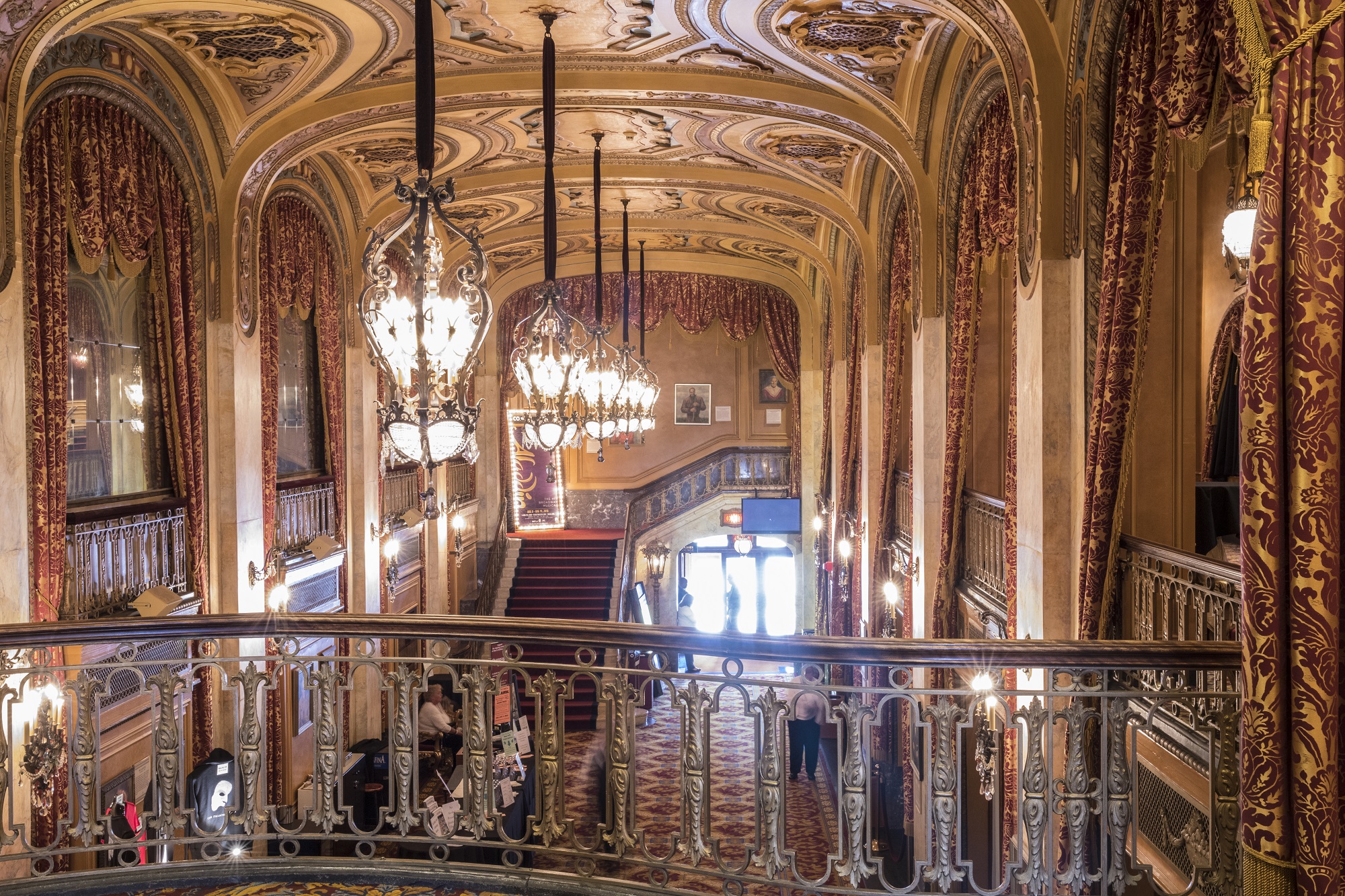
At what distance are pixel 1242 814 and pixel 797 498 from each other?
655 inches

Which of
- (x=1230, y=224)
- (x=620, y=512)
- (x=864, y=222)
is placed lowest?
(x=620, y=512)

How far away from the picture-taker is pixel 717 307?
65.9 ft

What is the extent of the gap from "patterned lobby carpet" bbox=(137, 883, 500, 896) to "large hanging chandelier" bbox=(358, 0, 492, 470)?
1485mm

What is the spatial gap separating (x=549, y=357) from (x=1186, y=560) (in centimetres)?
398

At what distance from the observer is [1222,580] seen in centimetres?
409

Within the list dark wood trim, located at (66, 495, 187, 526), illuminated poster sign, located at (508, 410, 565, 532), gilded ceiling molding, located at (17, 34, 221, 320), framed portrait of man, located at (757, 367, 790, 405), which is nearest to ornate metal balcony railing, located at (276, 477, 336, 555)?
dark wood trim, located at (66, 495, 187, 526)

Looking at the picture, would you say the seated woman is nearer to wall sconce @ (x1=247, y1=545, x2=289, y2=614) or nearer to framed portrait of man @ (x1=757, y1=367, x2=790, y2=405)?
wall sconce @ (x1=247, y1=545, x2=289, y2=614)

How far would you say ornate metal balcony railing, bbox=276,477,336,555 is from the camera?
34.1 feet

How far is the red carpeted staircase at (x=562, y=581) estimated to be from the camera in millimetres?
17422

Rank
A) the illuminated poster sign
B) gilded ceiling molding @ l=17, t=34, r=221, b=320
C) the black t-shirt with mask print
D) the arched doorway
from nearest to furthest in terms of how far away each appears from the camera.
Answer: gilded ceiling molding @ l=17, t=34, r=221, b=320
the black t-shirt with mask print
the illuminated poster sign
the arched doorway

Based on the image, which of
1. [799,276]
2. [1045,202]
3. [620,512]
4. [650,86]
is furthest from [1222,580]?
[620,512]

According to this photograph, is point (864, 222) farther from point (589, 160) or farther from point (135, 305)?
point (135, 305)

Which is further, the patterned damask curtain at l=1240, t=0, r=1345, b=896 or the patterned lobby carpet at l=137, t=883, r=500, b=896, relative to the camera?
the patterned lobby carpet at l=137, t=883, r=500, b=896

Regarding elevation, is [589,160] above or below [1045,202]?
above
